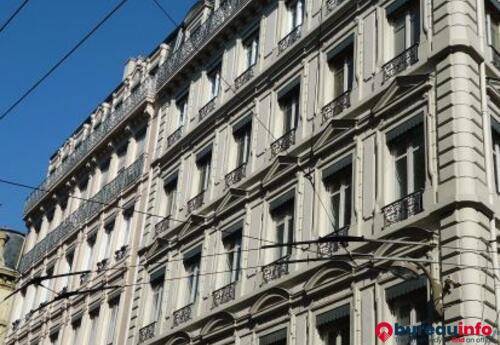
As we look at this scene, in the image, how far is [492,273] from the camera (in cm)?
1386

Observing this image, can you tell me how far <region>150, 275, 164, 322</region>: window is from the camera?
75.3 ft

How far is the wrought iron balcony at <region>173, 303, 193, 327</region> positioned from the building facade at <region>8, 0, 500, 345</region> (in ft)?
0.14

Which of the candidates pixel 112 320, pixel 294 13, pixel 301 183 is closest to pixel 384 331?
pixel 301 183

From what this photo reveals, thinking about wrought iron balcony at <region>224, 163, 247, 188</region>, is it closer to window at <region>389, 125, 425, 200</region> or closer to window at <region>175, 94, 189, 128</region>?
window at <region>175, 94, 189, 128</region>

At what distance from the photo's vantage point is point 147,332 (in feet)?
74.5

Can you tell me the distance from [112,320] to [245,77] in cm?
884

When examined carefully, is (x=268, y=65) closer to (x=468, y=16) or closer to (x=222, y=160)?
(x=222, y=160)

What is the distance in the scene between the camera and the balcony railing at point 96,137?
97.5ft

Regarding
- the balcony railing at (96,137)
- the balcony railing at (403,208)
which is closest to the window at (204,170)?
the balcony railing at (96,137)

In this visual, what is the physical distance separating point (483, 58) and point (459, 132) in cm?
221

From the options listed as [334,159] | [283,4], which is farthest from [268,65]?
[334,159]

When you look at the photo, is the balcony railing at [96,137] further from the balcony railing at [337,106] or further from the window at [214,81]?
the balcony railing at [337,106]

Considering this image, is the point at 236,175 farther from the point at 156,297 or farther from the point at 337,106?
the point at 156,297

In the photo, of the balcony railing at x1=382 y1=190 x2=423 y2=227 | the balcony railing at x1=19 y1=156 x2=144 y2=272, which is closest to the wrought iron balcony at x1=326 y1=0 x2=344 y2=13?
the balcony railing at x1=382 y1=190 x2=423 y2=227
